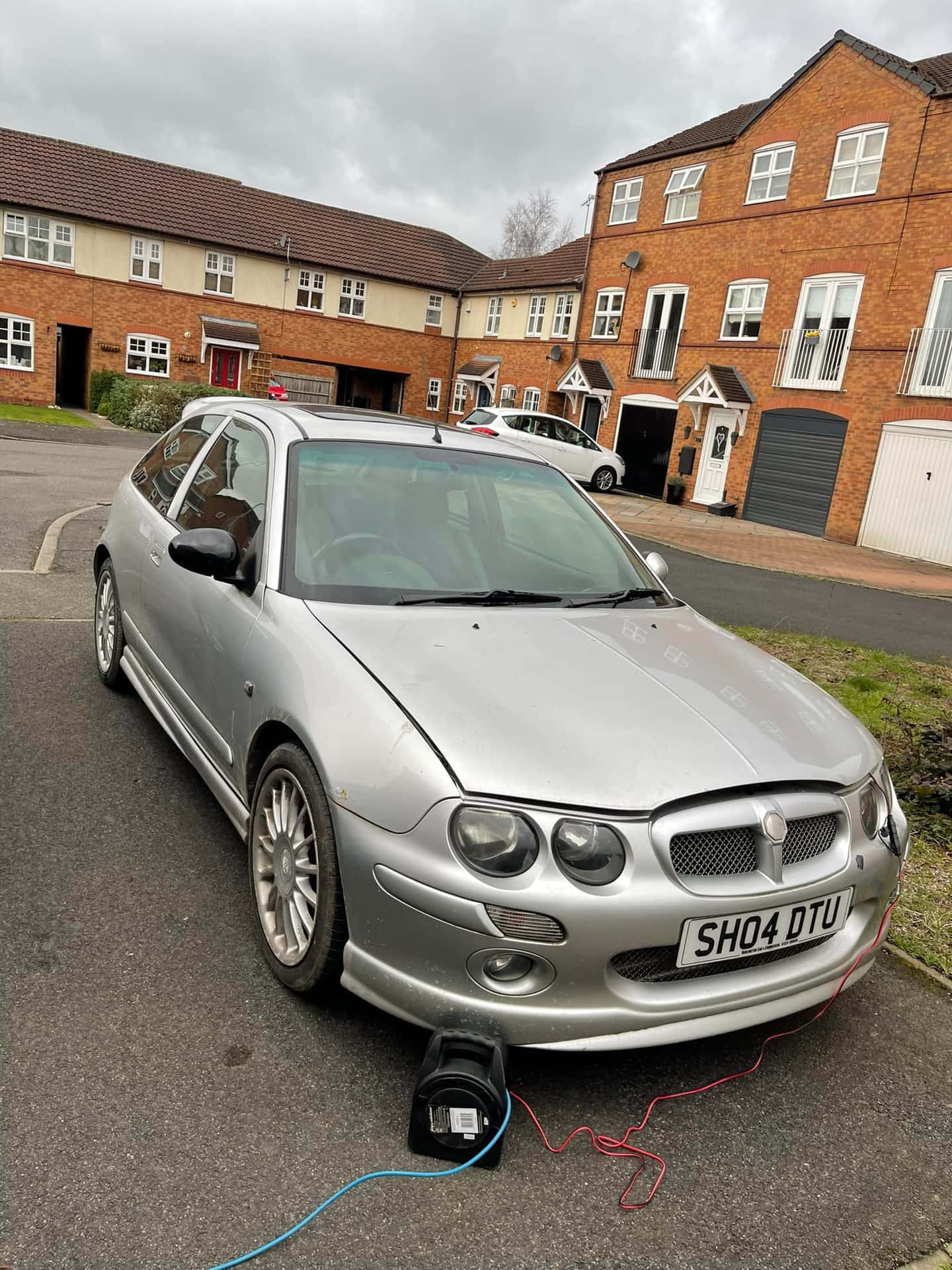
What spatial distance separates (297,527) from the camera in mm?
3359

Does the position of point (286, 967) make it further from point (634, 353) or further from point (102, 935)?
point (634, 353)

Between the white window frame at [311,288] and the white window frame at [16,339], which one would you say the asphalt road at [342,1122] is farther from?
the white window frame at [311,288]

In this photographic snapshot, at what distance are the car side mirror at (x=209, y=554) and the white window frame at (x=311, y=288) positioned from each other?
35175mm

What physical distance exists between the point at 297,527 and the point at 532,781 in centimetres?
152

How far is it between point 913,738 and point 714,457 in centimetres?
2065

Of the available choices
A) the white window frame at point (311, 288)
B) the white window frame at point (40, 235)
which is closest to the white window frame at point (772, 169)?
the white window frame at point (311, 288)

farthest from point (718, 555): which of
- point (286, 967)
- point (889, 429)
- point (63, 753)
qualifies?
point (286, 967)

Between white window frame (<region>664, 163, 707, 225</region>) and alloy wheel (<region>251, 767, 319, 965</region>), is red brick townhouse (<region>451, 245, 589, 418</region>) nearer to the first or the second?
white window frame (<region>664, 163, 707, 225</region>)

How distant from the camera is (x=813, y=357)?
2227cm

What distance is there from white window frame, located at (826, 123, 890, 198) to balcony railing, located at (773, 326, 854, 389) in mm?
2953

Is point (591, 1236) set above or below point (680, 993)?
below

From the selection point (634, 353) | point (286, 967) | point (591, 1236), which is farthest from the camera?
point (634, 353)

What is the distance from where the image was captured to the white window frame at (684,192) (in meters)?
25.3

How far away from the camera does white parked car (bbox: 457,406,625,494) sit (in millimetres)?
23094
